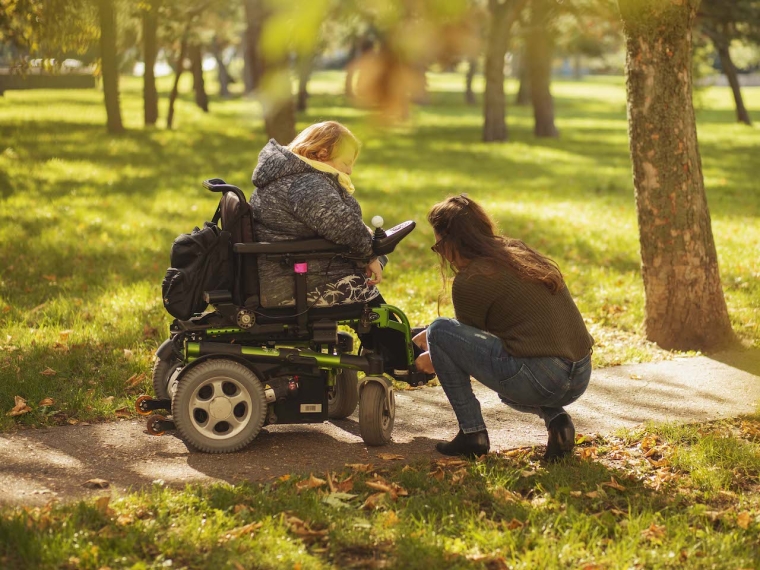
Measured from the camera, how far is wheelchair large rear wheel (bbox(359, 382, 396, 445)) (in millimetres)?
4891

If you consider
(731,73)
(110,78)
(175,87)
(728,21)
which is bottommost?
(175,87)

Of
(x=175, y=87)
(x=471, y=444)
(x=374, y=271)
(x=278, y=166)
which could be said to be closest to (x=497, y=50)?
(x=175, y=87)

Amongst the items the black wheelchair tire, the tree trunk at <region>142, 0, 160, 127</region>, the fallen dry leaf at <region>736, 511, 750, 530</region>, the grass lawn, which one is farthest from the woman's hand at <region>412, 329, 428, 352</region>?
the tree trunk at <region>142, 0, 160, 127</region>

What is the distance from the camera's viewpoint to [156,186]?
15141mm

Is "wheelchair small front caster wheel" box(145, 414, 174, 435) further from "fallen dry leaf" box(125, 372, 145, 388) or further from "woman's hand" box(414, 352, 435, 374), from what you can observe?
"woman's hand" box(414, 352, 435, 374)

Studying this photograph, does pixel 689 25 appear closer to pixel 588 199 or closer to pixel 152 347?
pixel 152 347

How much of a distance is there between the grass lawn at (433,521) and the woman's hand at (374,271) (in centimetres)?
95

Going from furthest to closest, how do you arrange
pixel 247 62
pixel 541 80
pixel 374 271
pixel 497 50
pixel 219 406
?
pixel 247 62
pixel 541 80
pixel 497 50
pixel 374 271
pixel 219 406

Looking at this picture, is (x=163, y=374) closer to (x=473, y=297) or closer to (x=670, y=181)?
(x=473, y=297)

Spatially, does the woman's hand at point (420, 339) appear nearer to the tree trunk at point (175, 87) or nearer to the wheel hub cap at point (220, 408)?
the wheel hub cap at point (220, 408)

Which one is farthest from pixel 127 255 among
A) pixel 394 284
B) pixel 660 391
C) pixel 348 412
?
pixel 660 391

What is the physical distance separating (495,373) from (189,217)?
8.38 meters

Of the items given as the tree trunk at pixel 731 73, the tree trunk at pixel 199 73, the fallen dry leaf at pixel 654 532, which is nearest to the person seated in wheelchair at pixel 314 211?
the fallen dry leaf at pixel 654 532

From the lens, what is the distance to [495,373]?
15.2 feet
